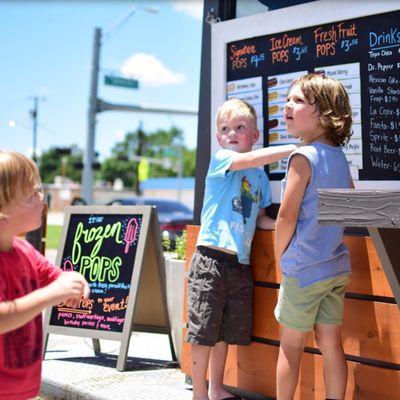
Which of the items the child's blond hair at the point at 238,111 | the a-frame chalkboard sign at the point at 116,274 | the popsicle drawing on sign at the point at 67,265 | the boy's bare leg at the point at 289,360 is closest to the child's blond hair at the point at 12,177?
the boy's bare leg at the point at 289,360

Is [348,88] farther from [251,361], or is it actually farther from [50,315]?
[50,315]

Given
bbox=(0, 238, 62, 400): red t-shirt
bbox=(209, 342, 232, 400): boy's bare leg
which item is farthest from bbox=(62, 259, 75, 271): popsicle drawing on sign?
bbox=(0, 238, 62, 400): red t-shirt

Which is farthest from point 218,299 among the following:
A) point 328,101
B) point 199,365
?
point 328,101

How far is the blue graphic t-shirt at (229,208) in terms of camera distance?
3510mm

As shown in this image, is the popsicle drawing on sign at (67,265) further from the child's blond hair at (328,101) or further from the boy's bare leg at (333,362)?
the child's blond hair at (328,101)

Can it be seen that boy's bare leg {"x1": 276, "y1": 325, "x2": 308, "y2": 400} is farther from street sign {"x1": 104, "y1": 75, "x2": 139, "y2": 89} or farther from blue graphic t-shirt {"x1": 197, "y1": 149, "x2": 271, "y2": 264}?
street sign {"x1": 104, "y1": 75, "x2": 139, "y2": 89}

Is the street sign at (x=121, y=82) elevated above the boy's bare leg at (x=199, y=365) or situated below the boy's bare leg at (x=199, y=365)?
above

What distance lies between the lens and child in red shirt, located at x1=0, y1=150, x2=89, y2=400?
1.95 meters

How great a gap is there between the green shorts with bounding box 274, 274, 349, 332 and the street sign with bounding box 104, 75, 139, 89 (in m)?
20.6

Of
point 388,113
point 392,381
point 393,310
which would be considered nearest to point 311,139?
point 388,113

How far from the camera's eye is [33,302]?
6.34 ft

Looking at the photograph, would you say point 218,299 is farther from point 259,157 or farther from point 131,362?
point 131,362

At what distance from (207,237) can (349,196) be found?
1.46 metres

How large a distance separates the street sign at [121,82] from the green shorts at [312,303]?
20562mm
